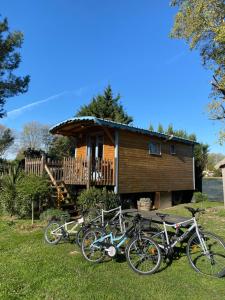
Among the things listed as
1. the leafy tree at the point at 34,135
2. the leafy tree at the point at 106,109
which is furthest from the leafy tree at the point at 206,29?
the leafy tree at the point at 34,135

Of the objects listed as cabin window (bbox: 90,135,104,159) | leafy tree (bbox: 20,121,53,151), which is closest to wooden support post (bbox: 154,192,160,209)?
cabin window (bbox: 90,135,104,159)

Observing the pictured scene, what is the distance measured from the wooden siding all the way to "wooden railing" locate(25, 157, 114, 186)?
0.70 m

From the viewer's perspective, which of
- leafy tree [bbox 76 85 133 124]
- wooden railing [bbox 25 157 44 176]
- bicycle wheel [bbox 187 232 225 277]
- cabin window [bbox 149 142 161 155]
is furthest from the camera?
leafy tree [bbox 76 85 133 124]

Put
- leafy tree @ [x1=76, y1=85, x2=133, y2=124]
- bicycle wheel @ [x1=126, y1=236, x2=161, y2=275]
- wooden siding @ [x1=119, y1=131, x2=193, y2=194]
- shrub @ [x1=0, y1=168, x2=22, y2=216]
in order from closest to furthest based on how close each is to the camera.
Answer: bicycle wheel @ [x1=126, y1=236, x2=161, y2=275], shrub @ [x1=0, y1=168, x2=22, y2=216], wooden siding @ [x1=119, y1=131, x2=193, y2=194], leafy tree @ [x1=76, y1=85, x2=133, y2=124]

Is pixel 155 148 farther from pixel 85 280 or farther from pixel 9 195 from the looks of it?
pixel 85 280

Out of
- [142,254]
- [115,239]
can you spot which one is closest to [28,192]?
[115,239]

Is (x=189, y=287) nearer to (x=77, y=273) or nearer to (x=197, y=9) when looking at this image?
(x=77, y=273)

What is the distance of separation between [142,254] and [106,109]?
2484 centimetres

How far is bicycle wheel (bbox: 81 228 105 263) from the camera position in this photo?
627cm

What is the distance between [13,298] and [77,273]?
1.30 metres

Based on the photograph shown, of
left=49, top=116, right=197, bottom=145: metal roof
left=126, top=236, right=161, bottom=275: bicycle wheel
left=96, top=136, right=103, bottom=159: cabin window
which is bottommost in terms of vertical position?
left=126, top=236, right=161, bottom=275: bicycle wheel

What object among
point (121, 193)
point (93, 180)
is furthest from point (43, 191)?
point (121, 193)

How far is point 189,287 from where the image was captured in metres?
5.00

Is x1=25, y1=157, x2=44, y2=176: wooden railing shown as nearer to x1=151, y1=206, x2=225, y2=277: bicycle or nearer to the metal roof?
the metal roof
